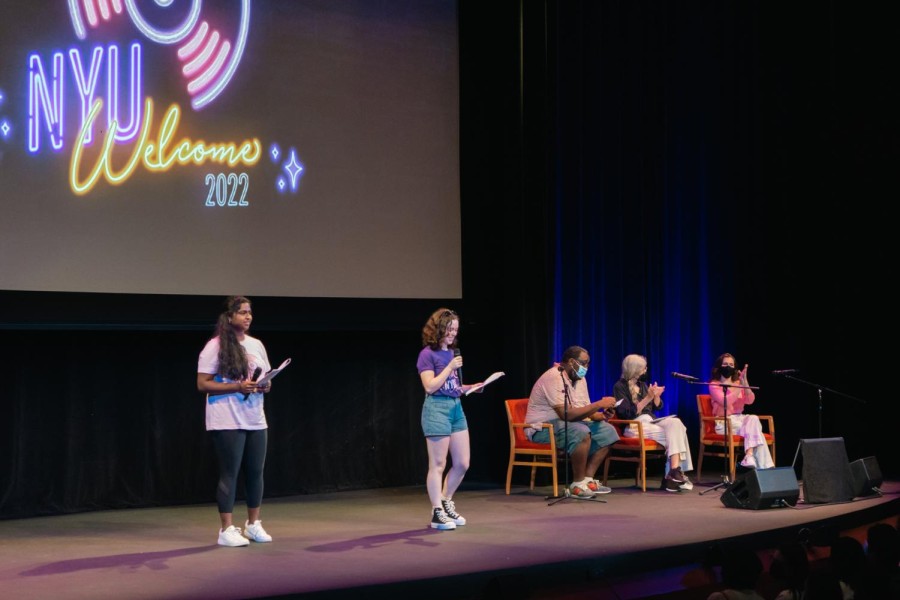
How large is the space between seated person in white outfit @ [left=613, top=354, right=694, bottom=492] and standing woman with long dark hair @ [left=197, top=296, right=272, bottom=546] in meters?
3.09

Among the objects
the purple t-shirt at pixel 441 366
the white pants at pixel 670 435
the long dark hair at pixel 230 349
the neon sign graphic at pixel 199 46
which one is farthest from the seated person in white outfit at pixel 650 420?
the neon sign graphic at pixel 199 46

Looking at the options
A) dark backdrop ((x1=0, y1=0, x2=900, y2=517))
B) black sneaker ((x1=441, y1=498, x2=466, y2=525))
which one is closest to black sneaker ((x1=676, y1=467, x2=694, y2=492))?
dark backdrop ((x1=0, y1=0, x2=900, y2=517))

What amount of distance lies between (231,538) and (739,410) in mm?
4112

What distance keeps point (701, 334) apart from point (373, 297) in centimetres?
295

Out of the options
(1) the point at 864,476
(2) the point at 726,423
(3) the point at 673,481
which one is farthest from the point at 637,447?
(1) the point at 864,476

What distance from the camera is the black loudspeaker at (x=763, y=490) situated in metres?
6.70

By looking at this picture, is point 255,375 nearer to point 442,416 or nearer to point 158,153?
point 442,416

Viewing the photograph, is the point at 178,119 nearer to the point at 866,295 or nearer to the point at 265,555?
the point at 265,555

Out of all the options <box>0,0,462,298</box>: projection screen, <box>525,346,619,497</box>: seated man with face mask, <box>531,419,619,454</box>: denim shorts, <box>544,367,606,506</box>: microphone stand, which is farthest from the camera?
<box>531,419,619,454</box>: denim shorts

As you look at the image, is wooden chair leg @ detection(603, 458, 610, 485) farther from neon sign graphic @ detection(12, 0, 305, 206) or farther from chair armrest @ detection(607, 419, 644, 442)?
neon sign graphic @ detection(12, 0, 305, 206)

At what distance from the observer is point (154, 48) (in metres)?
6.77

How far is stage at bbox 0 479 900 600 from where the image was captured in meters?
4.62

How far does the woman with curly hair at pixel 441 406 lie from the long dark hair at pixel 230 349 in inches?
40.2

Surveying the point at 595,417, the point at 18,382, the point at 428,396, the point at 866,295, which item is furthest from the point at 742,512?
the point at 18,382
